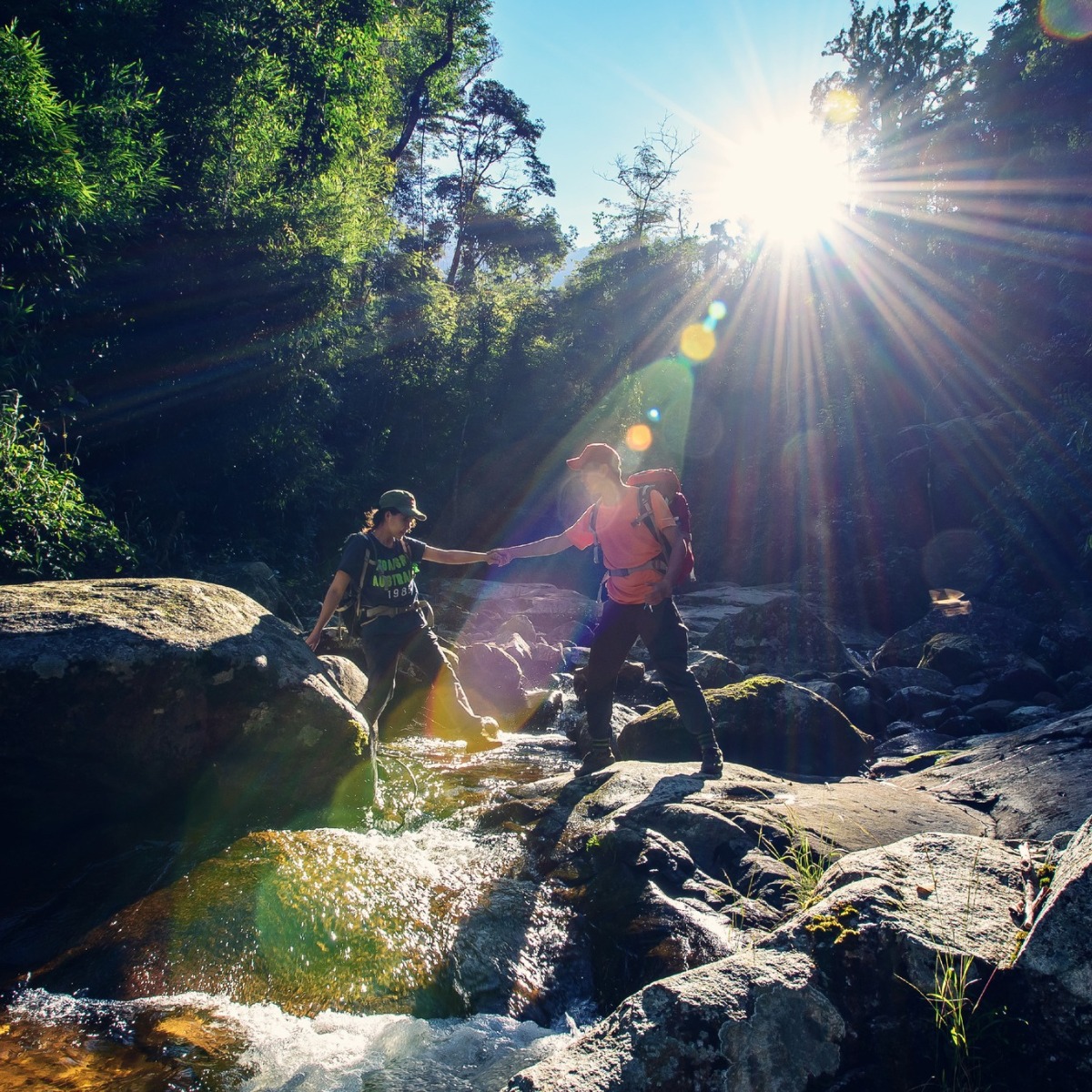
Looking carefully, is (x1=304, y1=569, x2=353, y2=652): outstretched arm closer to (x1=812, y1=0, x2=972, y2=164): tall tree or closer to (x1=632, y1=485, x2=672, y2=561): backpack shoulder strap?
(x1=632, y1=485, x2=672, y2=561): backpack shoulder strap

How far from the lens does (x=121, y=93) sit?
9531 millimetres

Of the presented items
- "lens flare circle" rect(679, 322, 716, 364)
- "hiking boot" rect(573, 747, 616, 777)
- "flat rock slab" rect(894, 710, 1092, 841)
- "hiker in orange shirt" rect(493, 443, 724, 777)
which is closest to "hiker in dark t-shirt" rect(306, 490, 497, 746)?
"hiker in orange shirt" rect(493, 443, 724, 777)


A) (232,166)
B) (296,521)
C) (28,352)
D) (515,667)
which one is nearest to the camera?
(28,352)

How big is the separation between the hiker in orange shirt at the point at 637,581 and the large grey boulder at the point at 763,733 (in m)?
1.15

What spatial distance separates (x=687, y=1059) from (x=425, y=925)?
2.14 m

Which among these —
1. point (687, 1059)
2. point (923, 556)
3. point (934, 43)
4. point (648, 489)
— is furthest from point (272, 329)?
point (934, 43)

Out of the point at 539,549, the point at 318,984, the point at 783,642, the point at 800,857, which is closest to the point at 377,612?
the point at 539,549

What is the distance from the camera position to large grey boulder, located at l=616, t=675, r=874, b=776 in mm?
6883

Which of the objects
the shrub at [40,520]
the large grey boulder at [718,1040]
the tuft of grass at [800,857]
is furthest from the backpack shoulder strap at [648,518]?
the shrub at [40,520]

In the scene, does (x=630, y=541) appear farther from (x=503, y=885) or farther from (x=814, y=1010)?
(x=814, y=1010)

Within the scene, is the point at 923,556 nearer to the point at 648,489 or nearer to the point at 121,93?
the point at 648,489

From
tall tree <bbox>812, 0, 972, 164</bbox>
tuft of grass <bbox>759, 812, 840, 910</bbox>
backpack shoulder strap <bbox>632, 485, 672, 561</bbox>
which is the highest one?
tall tree <bbox>812, 0, 972, 164</bbox>

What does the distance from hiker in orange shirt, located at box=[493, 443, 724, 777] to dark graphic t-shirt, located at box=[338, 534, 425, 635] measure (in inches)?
60.8

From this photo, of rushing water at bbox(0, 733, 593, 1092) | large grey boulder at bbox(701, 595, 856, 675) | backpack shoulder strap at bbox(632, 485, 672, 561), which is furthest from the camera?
large grey boulder at bbox(701, 595, 856, 675)
